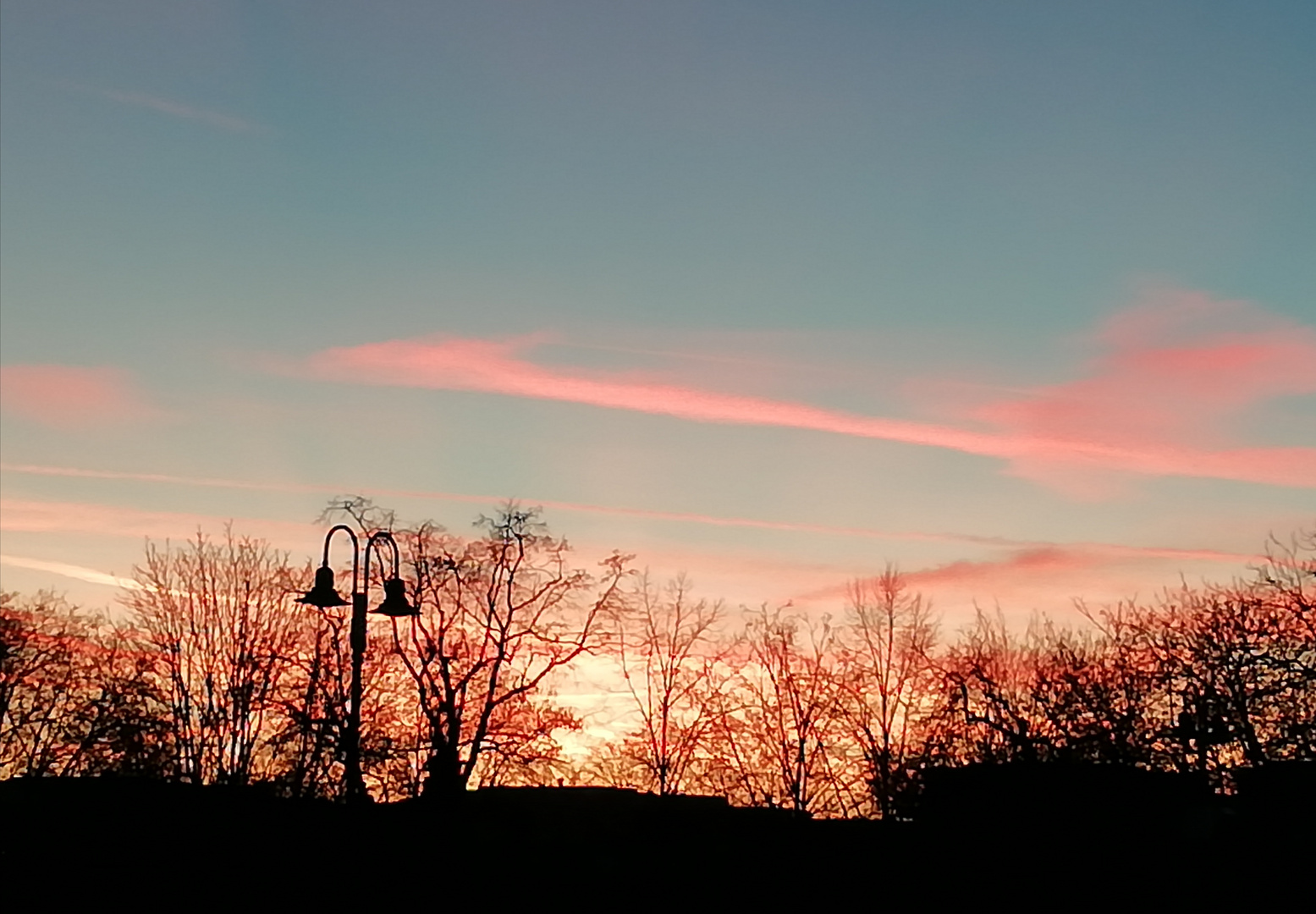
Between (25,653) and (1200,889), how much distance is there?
161 feet

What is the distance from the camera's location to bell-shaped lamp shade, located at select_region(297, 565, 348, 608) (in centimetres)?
1884

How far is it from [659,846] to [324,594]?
1483 centimetres

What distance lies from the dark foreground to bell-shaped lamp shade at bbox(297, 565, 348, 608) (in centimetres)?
339

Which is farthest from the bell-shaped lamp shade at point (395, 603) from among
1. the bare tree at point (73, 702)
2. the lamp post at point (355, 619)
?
the bare tree at point (73, 702)

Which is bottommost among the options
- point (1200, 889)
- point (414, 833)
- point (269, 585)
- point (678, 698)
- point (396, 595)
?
point (1200, 889)

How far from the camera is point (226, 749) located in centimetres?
5269

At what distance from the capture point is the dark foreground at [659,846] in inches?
862

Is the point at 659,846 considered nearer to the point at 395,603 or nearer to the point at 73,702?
the point at 395,603

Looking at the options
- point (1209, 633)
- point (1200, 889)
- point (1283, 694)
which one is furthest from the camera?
point (1209, 633)

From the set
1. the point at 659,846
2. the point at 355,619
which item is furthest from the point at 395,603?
the point at 659,846

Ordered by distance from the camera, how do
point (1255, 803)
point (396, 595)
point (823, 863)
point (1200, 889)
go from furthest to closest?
point (1255, 803) → point (823, 863) → point (1200, 889) → point (396, 595)

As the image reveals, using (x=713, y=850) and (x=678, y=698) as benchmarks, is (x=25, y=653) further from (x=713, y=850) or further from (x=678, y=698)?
(x=713, y=850)

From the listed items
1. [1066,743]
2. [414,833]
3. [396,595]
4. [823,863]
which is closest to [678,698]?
[1066,743]

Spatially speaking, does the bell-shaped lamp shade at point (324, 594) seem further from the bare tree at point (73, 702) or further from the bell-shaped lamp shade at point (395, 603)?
the bare tree at point (73, 702)
